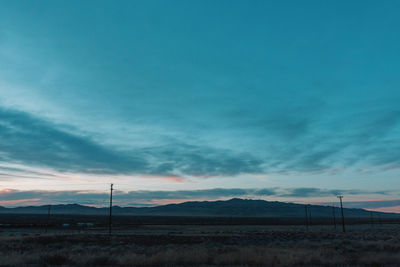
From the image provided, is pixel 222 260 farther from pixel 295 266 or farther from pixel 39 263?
pixel 39 263

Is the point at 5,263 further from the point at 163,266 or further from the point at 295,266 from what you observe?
the point at 295,266

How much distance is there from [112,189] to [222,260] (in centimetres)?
4102

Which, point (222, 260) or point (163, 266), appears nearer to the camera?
point (163, 266)

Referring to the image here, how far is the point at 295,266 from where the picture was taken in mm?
17266

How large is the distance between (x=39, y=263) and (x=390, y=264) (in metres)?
18.8

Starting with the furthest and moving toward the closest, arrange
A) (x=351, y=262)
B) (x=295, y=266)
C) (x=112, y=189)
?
(x=112, y=189) < (x=351, y=262) < (x=295, y=266)

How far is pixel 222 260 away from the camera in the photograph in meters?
18.9

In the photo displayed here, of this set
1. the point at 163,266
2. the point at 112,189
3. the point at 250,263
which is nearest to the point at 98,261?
the point at 163,266

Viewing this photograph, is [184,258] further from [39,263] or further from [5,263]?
[5,263]

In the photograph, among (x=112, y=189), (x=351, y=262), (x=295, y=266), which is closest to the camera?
(x=295, y=266)

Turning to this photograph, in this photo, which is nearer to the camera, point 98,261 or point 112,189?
point 98,261

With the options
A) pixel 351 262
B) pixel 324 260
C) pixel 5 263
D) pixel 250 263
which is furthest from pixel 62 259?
pixel 351 262

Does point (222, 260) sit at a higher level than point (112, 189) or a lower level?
lower

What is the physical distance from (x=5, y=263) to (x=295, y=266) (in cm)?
1540
